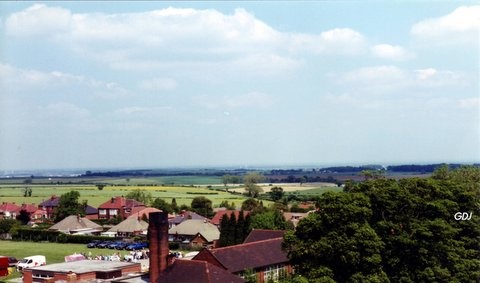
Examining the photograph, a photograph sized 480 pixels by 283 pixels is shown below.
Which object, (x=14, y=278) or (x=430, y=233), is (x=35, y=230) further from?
(x=430, y=233)

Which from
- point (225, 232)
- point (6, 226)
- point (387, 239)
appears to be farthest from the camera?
point (6, 226)

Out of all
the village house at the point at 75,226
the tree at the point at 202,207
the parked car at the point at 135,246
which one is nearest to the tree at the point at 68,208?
the village house at the point at 75,226

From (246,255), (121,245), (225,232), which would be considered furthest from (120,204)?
(246,255)

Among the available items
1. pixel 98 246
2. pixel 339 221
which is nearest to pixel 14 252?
pixel 98 246

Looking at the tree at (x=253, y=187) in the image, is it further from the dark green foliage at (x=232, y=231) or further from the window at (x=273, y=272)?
the window at (x=273, y=272)

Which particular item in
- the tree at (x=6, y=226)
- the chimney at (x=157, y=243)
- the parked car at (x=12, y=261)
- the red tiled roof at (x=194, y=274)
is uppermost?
the chimney at (x=157, y=243)
